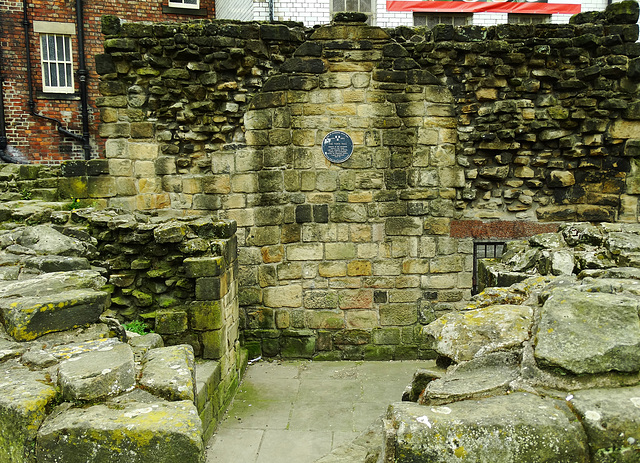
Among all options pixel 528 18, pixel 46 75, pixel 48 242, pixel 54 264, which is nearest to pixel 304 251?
pixel 48 242

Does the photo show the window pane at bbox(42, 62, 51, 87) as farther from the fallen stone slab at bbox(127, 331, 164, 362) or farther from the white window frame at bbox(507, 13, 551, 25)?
the fallen stone slab at bbox(127, 331, 164, 362)

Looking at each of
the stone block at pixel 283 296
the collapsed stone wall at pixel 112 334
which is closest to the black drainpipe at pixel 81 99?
the collapsed stone wall at pixel 112 334

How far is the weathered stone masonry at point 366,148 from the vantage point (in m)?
7.07

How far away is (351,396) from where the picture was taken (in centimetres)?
616

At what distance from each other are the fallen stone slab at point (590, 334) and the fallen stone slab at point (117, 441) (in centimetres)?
155

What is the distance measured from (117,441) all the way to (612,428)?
188cm

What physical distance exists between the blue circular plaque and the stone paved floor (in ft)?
9.59

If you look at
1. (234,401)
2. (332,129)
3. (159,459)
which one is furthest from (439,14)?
(159,459)

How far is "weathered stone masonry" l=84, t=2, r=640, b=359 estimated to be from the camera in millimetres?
7066

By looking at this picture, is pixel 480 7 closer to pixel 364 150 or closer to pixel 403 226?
pixel 364 150

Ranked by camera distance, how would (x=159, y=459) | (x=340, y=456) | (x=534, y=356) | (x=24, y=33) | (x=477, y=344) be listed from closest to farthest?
(x=159, y=459), (x=534, y=356), (x=477, y=344), (x=340, y=456), (x=24, y=33)

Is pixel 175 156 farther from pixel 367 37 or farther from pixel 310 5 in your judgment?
pixel 310 5

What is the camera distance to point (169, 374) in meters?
2.65

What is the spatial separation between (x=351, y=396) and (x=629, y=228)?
3.50 meters
